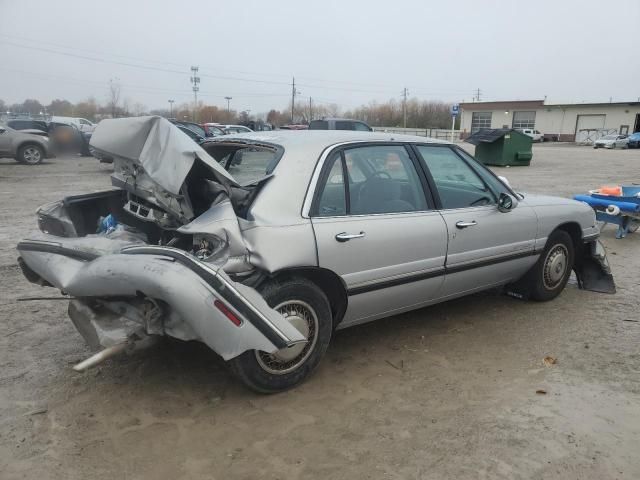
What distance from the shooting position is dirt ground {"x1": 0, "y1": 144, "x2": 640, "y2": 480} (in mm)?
2623

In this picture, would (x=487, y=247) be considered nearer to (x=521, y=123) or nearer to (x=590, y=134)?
(x=590, y=134)

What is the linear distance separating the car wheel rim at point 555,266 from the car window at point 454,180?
1.08 metres

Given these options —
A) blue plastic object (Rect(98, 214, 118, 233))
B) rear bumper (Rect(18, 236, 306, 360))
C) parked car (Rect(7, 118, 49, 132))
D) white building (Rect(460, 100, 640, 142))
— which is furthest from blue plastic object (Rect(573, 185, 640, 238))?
white building (Rect(460, 100, 640, 142))

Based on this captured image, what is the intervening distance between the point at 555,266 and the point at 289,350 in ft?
10.1

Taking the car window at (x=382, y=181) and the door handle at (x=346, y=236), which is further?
the car window at (x=382, y=181)

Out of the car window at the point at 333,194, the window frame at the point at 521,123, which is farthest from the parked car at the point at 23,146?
the window frame at the point at 521,123

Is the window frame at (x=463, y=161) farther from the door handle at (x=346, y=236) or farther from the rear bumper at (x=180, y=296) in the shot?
the rear bumper at (x=180, y=296)

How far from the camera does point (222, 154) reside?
4.12 meters

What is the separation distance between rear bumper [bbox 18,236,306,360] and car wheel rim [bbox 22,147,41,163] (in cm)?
1762

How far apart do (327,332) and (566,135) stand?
64.7 m

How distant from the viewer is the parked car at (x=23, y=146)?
57.4 ft

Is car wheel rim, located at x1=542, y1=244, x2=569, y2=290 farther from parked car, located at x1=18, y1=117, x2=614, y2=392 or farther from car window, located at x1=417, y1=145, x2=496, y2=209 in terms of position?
car window, located at x1=417, y1=145, x2=496, y2=209

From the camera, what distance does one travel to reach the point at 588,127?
192ft

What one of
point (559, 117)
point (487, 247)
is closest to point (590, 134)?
point (559, 117)
